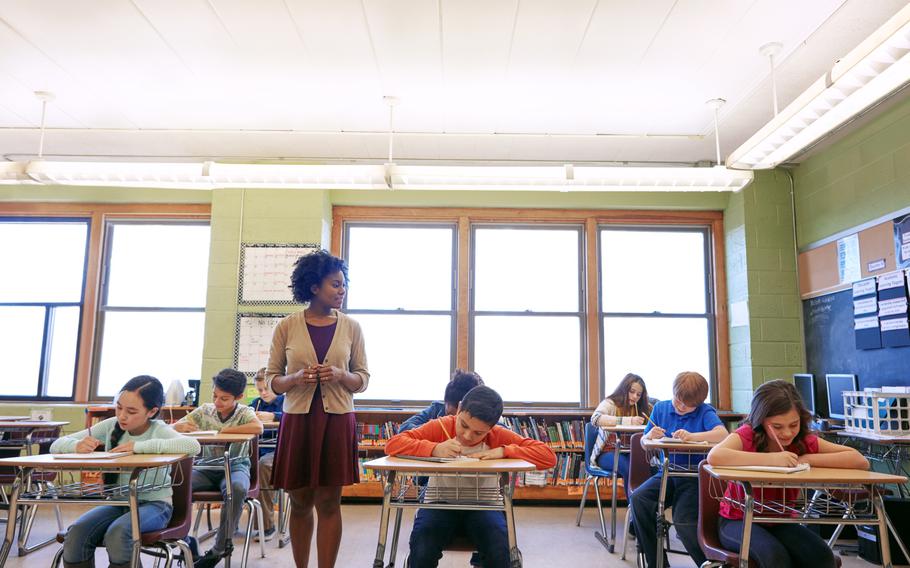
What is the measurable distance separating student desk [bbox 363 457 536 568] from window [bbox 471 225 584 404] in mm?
3561

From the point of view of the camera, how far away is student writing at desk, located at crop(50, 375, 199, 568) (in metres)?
2.38

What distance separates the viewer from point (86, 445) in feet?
8.43

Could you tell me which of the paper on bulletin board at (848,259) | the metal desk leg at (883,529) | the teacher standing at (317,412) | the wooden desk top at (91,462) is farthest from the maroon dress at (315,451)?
the paper on bulletin board at (848,259)

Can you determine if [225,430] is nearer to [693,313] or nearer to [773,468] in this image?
[773,468]

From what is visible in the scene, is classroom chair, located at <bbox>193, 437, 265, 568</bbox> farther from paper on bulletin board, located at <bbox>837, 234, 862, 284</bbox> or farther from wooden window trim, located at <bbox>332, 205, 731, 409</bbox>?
paper on bulletin board, located at <bbox>837, 234, 862, 284</bbox>

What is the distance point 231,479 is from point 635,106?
3.52 metres

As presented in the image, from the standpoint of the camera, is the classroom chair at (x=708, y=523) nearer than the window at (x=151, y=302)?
Yes

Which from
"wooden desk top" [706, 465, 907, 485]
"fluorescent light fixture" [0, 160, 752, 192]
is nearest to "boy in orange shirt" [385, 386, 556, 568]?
"wooden desk top" [706, 465, 907, 485]

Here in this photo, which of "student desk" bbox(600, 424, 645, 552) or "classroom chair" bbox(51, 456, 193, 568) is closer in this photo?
"classroom chair" bbox(51, 456, 193, 568)

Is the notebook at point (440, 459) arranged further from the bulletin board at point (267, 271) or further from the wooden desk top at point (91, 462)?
the bulletin board at point (267, 271)

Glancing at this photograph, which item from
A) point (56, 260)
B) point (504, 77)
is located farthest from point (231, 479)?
point (56, 260)

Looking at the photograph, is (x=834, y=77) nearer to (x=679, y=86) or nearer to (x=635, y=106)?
(x=679, y=86)

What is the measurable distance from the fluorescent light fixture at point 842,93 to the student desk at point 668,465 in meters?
1.77

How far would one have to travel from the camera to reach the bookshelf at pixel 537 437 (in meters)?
5.36
